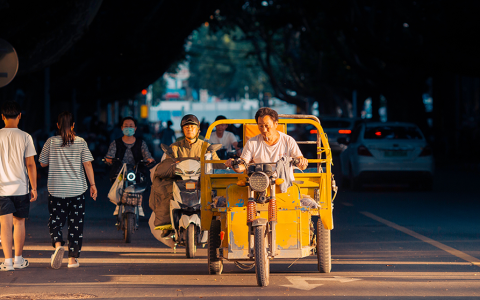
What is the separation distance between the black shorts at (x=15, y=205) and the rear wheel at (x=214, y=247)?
1.93m

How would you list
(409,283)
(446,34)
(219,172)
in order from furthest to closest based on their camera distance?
(446,34) < (219,172) < (409,283)

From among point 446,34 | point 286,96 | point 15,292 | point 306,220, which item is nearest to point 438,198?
point 446,34

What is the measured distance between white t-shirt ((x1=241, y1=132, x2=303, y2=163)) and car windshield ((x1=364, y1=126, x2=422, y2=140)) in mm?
10290

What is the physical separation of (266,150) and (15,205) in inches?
102

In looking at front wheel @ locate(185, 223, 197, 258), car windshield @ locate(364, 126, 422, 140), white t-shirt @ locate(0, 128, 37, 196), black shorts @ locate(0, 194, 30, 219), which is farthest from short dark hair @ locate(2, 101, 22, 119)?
car windshield @ locate(364, 126, 422, 140)

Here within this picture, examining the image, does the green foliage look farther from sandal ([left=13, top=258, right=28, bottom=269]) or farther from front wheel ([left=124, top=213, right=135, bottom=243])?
sandal ([left=13, top=258, right=28, bottom=269])

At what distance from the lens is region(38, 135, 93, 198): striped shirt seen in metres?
8.02

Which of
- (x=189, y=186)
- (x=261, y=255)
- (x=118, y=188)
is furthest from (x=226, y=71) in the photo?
(x=261, y=255)

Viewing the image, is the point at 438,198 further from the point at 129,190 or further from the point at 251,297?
the point at 251,297

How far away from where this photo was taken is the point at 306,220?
7176mm

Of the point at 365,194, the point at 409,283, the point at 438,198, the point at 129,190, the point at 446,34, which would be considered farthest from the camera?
the point at 446,34

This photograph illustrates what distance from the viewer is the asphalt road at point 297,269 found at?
666 centimetres

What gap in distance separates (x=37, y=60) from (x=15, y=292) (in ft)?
36.8

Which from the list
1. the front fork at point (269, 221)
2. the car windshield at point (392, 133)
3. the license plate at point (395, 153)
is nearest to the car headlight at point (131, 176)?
the front fork at point (269, 221)
